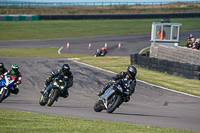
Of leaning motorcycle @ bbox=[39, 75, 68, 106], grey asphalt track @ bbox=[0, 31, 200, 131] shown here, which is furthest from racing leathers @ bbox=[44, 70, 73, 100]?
grey asphalt track @ bbox=[0, 31, 200, 131]

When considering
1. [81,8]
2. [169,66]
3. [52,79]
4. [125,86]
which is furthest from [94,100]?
[81,8]

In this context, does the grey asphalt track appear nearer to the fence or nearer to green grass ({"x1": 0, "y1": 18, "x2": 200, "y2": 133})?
green grass ({"x1": 0, "y1": 18, "x2": 200, "y2": 133})

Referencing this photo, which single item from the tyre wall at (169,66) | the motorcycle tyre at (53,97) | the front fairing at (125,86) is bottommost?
the tyre wall at (169,66)

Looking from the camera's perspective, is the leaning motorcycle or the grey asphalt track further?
the leaning motorcycle

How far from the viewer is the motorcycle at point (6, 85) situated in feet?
37.6

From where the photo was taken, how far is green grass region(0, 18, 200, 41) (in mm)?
46875

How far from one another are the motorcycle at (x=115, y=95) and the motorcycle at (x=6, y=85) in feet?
11.7

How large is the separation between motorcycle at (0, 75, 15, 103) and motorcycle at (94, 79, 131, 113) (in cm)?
357

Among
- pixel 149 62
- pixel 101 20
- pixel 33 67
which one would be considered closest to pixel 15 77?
pixel 33 67

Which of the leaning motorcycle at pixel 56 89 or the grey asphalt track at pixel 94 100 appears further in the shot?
the leaning motorcycle at pixel 56 89

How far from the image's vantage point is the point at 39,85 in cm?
1540

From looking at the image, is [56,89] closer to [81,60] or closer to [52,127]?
[52,127]

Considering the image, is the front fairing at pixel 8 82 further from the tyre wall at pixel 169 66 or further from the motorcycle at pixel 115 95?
the tyre wall at pixel 169 66

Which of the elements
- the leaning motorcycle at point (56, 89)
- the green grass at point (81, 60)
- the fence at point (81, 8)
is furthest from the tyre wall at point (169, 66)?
the fence at point (81, 8)
